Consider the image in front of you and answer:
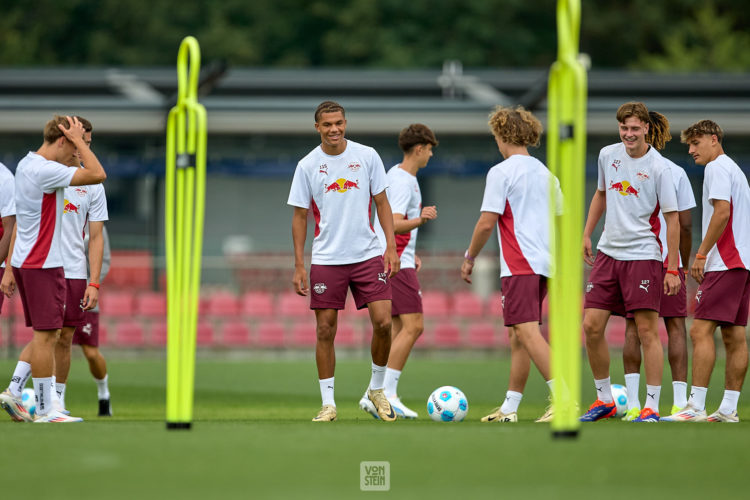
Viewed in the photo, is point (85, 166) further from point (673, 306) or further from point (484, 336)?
point (484, 336)

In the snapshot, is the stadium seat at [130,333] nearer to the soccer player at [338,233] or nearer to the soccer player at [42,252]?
the soccer player at [42,252]

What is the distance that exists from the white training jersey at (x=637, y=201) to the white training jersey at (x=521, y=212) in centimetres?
49

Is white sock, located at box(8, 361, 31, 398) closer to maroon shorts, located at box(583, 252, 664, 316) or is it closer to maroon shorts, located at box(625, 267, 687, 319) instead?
maroon shorts, located at box(583, 252, 664, 316)

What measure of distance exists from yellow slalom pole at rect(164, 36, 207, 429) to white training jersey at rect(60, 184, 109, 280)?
2.87 metres

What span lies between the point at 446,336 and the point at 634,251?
39.6 ft

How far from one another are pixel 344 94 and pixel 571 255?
62.6 feet

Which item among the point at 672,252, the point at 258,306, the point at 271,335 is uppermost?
the point at 672,252

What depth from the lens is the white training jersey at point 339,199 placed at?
8.57 metres

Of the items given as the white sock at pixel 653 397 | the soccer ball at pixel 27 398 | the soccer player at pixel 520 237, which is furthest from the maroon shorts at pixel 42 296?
the white sock at pixel 653 397

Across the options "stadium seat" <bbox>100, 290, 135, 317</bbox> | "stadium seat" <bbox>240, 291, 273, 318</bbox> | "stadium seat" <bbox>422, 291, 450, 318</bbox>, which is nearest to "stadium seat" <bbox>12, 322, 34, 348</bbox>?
"stadium seat" <bbox>100, 290, 135, 317</bbox>

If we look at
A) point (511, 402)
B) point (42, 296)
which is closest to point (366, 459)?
point (511, 402)

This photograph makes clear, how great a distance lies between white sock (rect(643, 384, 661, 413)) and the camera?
8.19 m

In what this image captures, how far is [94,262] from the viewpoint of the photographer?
9.25 m

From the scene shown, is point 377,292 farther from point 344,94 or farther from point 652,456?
point 344,94
